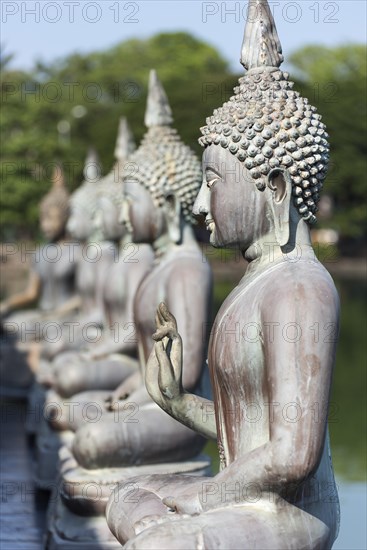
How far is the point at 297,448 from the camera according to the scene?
4.27 metres

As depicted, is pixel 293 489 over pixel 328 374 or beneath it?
beneath

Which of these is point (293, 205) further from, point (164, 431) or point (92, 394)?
point (92, 394)

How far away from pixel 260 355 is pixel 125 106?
5386 cm

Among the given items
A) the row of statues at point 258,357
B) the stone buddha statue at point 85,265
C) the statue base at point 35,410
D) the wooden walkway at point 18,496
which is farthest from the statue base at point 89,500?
the stone buddha statue at point 85,265

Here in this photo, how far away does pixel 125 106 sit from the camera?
57.8 meters

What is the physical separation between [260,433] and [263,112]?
1.15 metres

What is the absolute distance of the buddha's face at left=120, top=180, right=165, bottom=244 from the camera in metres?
7.67

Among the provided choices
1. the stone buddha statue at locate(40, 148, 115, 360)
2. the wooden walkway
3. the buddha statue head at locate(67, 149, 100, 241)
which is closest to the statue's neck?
the wooden walkway

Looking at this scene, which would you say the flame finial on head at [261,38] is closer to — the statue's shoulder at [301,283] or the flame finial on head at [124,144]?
the statue's shoulder at [301,283]

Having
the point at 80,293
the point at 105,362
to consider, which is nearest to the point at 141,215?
the point at 105,362

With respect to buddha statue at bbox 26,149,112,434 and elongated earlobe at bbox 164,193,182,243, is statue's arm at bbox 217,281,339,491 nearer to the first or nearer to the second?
elongated earlobe at bbox 164,193,182,243

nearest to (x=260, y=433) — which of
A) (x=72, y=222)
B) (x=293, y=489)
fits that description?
(x=293, y=489)

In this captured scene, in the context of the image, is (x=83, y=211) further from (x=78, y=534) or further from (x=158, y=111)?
(x=78, y=534)

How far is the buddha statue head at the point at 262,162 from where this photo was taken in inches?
186
